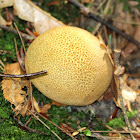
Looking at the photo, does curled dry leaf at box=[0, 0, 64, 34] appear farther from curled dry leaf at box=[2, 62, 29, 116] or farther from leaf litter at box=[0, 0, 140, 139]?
curled dry leaf at box=[2, 62, 29, 116]

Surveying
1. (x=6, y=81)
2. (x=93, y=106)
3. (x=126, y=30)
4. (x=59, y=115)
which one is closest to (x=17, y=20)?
(x=6, y=81)

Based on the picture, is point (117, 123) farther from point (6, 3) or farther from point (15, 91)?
point (6, 3)

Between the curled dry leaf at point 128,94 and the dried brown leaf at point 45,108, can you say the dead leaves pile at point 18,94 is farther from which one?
the curled dry leaf at point 128,94

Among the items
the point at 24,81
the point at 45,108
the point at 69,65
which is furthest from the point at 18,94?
the point at 69,65

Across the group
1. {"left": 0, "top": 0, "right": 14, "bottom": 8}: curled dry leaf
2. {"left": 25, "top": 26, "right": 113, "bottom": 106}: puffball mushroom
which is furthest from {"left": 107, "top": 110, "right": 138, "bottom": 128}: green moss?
{"left": 0, "top": 0, "right": 14, "bottom": 8}: curled dry leaf

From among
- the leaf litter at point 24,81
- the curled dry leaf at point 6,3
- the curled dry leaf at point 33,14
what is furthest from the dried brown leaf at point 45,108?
the curled dry leaf at point 6,3
